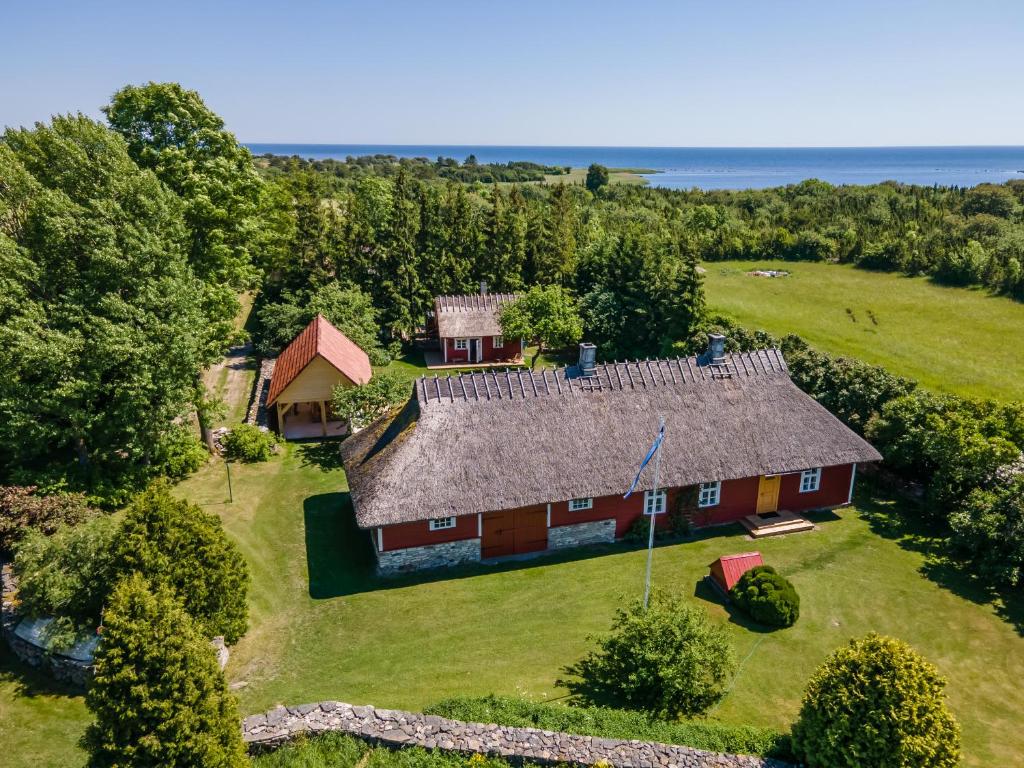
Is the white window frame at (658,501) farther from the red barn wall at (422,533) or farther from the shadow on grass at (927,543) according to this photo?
the shadow on grass at (927,543)

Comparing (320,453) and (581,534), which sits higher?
(581,534)

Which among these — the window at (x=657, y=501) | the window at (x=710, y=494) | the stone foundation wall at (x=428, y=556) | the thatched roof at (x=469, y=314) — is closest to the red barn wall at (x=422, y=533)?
the stone foundation wall at (x=428, y=556)

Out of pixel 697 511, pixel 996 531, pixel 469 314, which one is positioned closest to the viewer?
pixel 996 531

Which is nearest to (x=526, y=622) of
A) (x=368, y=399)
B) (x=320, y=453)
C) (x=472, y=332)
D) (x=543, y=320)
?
(x=368, y=399)

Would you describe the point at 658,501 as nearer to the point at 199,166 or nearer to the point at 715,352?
the point at 715,352

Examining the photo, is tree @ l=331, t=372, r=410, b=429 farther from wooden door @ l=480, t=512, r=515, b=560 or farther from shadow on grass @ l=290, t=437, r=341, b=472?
wooden door @ l=480, t=512, r=515, b=560

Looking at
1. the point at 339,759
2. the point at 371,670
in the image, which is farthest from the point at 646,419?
the point at 339,759
